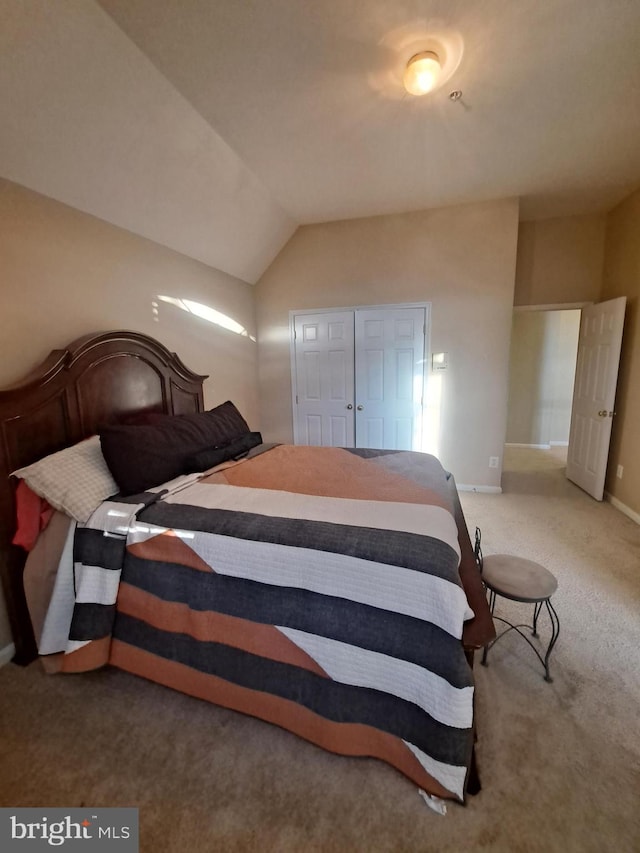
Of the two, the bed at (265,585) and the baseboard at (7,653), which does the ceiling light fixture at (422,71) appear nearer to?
the bed at (265,585)

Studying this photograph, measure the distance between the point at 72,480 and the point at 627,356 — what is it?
4.54m

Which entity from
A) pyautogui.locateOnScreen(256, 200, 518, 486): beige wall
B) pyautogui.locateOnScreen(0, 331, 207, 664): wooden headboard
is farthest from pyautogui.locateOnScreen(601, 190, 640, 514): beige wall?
pyautogui.locateOnScreen(0, 331, 207, 664): wooden headboard

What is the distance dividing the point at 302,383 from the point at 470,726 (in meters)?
3.60

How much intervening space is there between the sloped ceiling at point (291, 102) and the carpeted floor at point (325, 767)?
2.56 m

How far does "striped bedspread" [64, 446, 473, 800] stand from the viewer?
1.14 m

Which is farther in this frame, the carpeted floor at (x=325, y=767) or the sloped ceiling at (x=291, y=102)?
the sloped ceiling at (x=291, y=102)

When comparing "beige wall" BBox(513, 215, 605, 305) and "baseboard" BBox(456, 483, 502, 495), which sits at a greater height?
"beige wall" BBox(513, 215, 605, 305)

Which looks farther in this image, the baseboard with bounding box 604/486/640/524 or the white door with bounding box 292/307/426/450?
the white door with bounding box 292/307/426/450

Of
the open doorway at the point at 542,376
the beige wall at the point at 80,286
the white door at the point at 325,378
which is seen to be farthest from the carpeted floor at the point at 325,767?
the open doorway at the point at 542,376

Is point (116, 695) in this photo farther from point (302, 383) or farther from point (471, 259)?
point (471, 259)

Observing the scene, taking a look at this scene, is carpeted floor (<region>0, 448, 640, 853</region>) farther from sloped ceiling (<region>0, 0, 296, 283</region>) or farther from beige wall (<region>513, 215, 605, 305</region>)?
beige wall (<region>513, 215, 605, 305</region>)

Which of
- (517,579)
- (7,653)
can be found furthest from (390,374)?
(7,653)

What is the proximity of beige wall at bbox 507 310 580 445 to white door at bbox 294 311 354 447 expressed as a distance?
3431 millimetres

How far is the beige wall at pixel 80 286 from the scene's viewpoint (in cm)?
179
